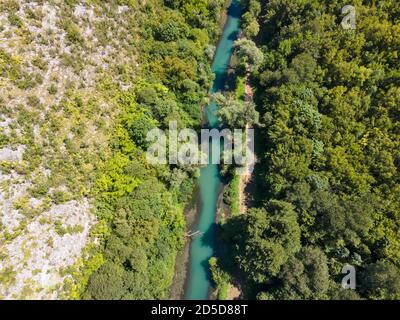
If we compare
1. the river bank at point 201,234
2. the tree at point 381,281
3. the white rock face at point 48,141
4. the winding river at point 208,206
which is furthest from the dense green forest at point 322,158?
the white rock face at point 48,141

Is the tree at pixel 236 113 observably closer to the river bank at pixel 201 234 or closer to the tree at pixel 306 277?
the river bank at pixel 201 234

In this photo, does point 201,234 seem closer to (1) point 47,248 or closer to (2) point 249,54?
(1) point 47,248

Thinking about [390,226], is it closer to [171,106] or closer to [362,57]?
[362,57]

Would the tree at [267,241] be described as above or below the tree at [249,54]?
below

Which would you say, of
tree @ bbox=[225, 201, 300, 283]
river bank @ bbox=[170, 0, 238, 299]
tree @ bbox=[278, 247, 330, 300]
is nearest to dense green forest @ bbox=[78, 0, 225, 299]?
river bank @ bbox=[170, 0, 238, 299]

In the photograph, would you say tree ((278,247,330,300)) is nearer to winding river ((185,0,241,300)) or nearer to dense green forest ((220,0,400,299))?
dense green forest ((220,0,400,299))
